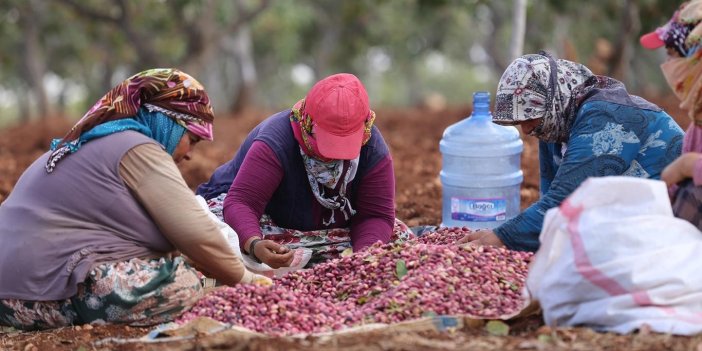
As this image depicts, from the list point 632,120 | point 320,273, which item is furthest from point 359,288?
point 632,120

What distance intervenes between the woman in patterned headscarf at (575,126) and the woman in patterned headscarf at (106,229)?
1.49m

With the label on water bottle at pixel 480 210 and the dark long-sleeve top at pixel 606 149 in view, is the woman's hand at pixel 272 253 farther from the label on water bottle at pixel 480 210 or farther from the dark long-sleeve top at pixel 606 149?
the label on water bottle at pixel 480 210

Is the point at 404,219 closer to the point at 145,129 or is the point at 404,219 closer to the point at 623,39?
the point at 145,129

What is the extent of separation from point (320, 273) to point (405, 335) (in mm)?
1111

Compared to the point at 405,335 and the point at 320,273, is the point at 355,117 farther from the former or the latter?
the point at 405,335

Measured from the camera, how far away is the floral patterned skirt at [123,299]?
4.02 metres

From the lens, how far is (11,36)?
97.4 ft

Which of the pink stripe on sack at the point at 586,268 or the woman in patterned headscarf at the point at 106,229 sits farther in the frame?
the woman in patterned headscarf at the point at 106,229

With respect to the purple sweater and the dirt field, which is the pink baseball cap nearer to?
the purple sweater

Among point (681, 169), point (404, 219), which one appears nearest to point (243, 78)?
point (404, 219)

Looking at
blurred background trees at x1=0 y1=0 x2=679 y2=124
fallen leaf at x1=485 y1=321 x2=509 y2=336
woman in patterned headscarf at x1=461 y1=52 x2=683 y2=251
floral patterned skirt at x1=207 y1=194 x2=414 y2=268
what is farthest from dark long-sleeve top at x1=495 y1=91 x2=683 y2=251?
blurred background trees at x1=0 y1=0 x2=679 y2=124

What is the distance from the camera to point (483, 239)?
467 centimetres

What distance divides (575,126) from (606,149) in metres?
0.20

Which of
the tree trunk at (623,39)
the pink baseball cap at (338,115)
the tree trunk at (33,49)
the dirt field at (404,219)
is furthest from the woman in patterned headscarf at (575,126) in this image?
the tree trunk at (33,49)
